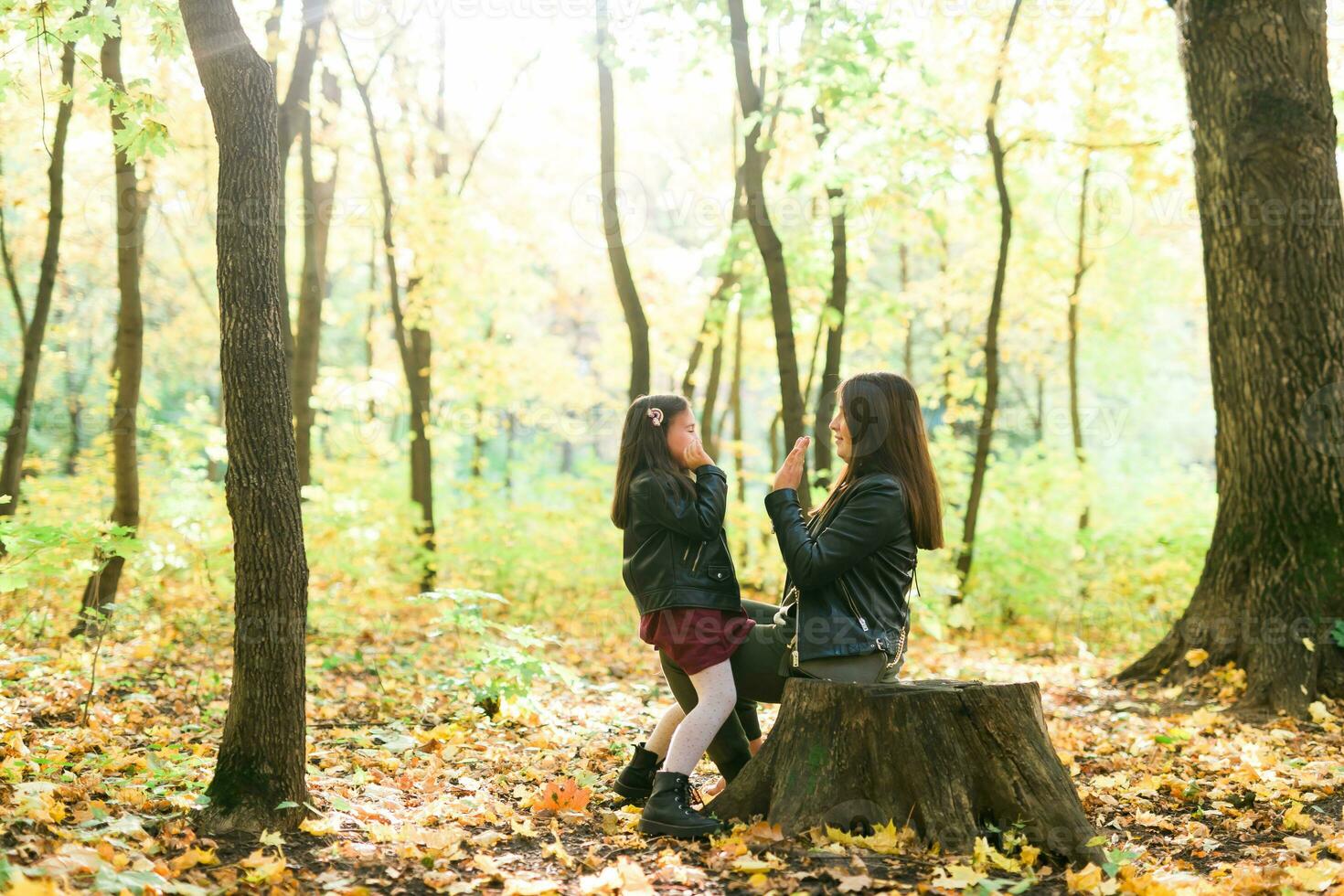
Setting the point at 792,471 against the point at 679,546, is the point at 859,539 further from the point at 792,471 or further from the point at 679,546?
the point at 679,546

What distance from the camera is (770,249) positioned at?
934 cm

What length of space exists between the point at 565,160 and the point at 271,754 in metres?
19.1

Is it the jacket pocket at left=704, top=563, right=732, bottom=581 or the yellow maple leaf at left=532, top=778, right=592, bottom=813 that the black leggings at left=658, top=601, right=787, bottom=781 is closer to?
the jacket pocket at left=704, top=563, right=732, bottom=581

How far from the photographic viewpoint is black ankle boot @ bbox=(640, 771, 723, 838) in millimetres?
4152

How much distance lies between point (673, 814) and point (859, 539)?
135cm

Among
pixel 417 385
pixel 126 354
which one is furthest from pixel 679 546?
pixel 417 385

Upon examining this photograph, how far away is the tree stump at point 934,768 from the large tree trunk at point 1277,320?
3.46m

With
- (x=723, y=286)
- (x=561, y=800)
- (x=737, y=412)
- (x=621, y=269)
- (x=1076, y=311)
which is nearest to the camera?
(x=561, y=800)

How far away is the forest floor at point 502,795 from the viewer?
362 centimetres

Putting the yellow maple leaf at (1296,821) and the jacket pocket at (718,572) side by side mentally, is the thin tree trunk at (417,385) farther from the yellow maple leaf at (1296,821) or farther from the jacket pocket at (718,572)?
the yellow maple leaf at (1296,821)

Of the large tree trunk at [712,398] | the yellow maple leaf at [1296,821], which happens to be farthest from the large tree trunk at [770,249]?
the large tree trunk at [712,398]

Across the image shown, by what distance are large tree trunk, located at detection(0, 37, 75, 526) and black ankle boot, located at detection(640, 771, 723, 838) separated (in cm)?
679

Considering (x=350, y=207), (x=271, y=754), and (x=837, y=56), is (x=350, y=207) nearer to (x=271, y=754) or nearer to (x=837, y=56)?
(x=837, y=56)

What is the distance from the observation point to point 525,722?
268 inches
